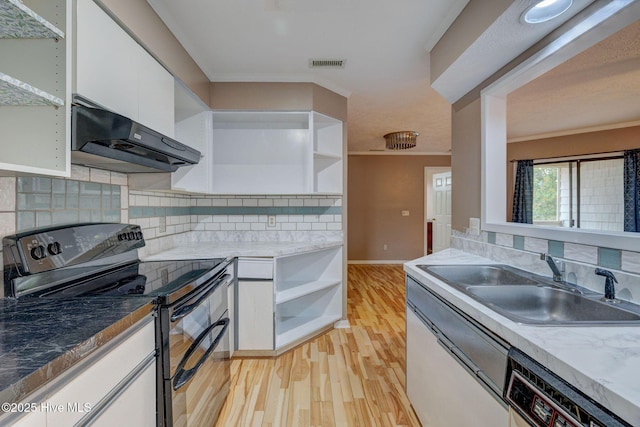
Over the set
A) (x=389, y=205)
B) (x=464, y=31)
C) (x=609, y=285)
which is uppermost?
(x=464, y=31)

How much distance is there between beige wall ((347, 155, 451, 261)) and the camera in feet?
20.0

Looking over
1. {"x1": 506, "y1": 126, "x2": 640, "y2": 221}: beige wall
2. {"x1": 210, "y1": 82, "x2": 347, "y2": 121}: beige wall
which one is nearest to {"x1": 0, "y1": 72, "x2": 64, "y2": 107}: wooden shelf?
{"x1": 210, "y1": 82, "x2": 347, "y2": 121}: beige wall

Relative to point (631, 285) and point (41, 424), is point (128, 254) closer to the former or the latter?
point (41, 424)

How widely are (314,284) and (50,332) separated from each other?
2071mm

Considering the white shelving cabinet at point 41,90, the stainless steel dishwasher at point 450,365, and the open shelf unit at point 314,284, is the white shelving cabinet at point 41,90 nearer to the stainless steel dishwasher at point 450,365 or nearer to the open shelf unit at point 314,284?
the stainless steel dishwasher at point 450,365

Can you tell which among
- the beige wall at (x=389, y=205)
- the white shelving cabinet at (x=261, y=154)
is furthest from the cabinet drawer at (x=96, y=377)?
the beige wall at (x=389, y=205)

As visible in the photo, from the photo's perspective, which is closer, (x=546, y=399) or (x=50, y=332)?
(x=546, y=399)

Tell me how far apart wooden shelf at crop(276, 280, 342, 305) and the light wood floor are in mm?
460

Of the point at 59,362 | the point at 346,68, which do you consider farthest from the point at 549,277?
the point at 346,68

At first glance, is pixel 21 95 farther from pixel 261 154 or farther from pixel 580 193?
pixel 580 193

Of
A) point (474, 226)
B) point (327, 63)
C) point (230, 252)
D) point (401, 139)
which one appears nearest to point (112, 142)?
point (230, 252)

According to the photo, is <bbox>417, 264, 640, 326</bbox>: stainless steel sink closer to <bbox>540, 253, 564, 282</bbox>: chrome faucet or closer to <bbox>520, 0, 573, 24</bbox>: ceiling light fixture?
<bbox>540, 253, 564, 282</bbox>: chrome faucet

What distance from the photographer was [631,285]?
1.03 m

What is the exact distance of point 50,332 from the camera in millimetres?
769
